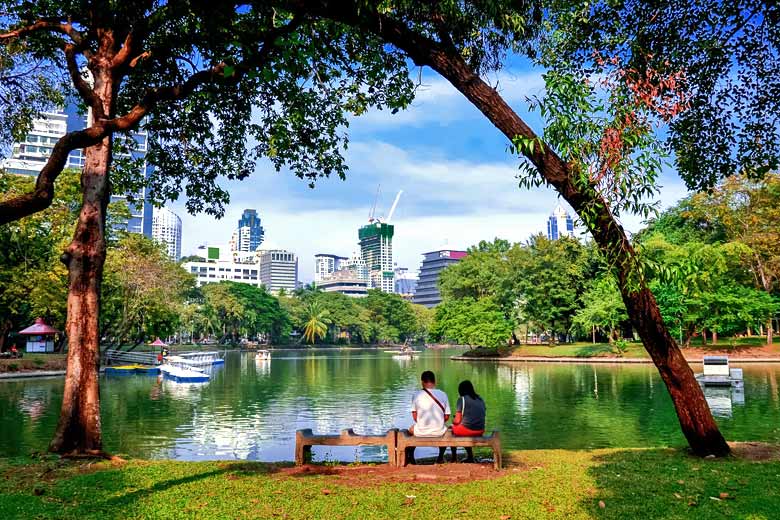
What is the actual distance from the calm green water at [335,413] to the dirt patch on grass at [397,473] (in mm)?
4974

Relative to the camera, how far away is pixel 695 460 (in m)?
8.12

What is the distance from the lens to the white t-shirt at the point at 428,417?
8.72m

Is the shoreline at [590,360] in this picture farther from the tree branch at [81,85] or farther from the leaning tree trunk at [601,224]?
the tree branch at [81,85]

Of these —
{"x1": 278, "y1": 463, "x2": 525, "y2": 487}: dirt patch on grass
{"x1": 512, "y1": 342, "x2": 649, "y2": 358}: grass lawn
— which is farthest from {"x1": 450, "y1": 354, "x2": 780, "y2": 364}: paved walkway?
{"x1": 278, "y1": 463, "x2": 525, "y2": 487}: dirt patch on grass

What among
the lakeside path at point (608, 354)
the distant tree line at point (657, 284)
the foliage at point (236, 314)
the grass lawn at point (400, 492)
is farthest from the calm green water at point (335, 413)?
the foliage at point (236, 314)

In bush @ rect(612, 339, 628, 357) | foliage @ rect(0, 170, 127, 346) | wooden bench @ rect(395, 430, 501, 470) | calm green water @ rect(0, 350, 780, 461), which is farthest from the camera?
bush @ rect(612, 339, 628, 357)

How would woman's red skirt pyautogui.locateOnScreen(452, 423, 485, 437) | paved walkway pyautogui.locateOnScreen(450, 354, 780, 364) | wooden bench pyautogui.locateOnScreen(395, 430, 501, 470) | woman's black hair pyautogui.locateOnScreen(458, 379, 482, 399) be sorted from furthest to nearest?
paved walkway pyautogui.locateOnScreen(450, 354, 780, 364), woman's black hair pyautogui.locateOnScreen(458, 379, 482, 399), woman's red skirt pyautogui.locateOnScreen(452, 423, 485, 437), wooden bench pyautogui.locateOnScreen(395, 430, 501, 470)

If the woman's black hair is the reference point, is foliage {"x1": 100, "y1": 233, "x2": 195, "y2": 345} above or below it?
above

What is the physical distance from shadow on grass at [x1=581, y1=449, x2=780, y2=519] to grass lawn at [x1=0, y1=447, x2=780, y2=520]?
1 cm

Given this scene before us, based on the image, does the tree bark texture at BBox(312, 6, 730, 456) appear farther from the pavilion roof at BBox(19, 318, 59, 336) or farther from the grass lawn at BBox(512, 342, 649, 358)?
the grass lawn at BBox(512, 342, 649, 358)

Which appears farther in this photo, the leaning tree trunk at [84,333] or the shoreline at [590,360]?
the shoreline at [590,360]

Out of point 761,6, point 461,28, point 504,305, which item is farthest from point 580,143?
point 504,305

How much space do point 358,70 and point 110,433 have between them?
12.7 meters

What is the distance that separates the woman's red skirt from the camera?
9148 millimetres
